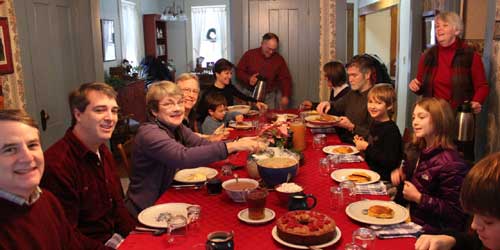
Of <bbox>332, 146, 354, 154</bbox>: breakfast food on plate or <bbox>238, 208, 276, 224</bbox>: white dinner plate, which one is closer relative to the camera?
<bbox>238, 208, 276, 224</bbox>: white dinner plate

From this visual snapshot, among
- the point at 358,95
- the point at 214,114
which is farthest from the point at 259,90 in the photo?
the point at 358,95

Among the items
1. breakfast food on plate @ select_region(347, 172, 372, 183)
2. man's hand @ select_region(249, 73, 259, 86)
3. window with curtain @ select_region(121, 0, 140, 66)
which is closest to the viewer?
breakfast food on plate @ select_region(347, 172, 372, 183)

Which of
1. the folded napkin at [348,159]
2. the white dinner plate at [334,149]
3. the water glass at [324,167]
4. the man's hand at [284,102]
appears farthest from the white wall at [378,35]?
the water glass at [324,167]

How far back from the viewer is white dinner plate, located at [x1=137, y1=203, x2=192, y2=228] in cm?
166

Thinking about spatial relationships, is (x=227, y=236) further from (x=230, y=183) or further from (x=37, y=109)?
(x=37, y=109)

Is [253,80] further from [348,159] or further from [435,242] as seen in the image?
[435,242]

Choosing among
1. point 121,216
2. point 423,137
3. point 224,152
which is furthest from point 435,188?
point 121,216

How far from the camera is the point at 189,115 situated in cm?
356

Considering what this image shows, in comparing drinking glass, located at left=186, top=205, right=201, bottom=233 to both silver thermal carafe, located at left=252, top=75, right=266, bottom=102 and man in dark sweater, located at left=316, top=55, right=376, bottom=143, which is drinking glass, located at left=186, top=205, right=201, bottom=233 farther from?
silver thermal carafe, located at left=252, top=75, right=266, bottom=102

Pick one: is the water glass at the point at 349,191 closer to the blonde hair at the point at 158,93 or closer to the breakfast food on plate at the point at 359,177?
the breakfast food on plate at the point at 359,177

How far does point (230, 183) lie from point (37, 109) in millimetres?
2268

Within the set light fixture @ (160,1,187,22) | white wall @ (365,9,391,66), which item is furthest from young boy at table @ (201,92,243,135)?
light fixture @ (160,1,187,22)

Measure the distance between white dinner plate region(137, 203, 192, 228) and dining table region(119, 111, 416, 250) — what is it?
7 cm

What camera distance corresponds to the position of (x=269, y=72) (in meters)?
5.41
